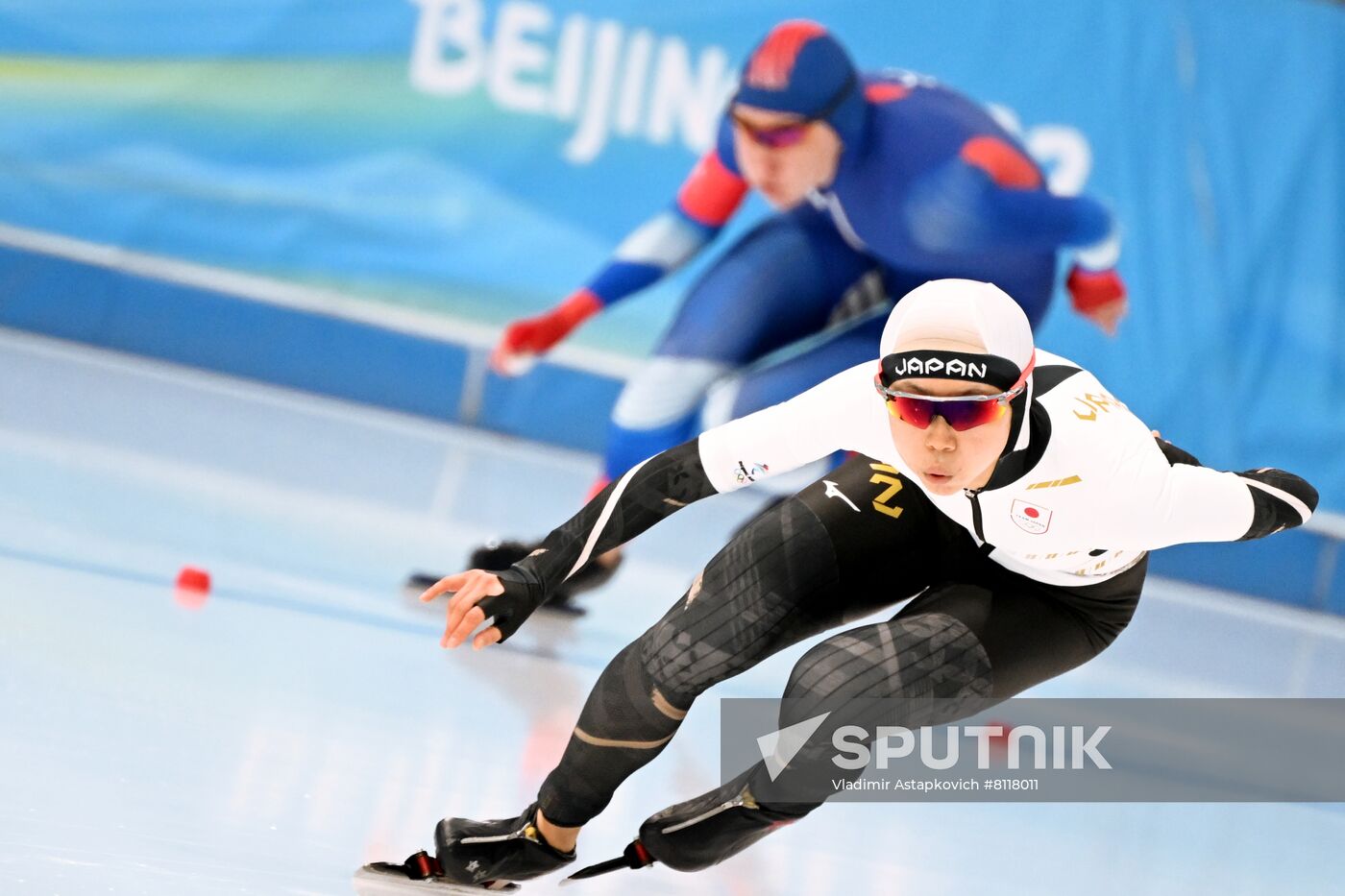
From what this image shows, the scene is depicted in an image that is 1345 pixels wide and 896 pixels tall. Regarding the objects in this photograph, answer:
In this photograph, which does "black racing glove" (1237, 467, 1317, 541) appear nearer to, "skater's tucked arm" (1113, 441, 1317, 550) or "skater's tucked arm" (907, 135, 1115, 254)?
"skater's tucked arm" (1113, 441, 1317, 550)

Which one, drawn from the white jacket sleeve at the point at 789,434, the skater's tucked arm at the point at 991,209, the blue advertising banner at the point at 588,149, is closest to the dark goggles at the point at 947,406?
the white jacket sleeve at the point at 789,434

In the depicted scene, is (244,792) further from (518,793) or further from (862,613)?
(862,613)

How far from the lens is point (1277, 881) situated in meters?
3.28

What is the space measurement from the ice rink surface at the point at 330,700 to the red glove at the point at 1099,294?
3.65 feet

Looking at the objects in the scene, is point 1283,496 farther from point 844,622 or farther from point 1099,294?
point 1099,294

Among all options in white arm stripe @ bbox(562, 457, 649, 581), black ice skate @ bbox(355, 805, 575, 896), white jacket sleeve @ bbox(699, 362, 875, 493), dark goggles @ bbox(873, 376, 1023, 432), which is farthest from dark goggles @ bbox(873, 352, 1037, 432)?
black ice skate @ bbox(355, 805, 575, 896)

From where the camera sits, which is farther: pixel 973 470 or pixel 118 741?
pixel 118 741

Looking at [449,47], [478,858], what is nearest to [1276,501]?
[478,858]

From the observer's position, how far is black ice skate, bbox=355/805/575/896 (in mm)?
2441

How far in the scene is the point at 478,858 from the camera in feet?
8.05

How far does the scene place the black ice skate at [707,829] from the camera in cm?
238

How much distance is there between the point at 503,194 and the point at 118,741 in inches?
189

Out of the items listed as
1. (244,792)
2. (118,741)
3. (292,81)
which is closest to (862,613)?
(244,792)

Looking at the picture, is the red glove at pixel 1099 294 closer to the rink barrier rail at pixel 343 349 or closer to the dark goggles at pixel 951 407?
the rink barrier rail at pixel 343 349
